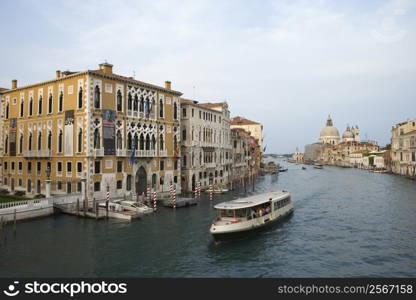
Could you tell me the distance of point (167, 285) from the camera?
15.3 meters

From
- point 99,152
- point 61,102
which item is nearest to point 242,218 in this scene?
point 99,152

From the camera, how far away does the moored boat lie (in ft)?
73.4

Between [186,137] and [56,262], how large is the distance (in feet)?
100

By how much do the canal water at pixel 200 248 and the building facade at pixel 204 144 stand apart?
16156mm

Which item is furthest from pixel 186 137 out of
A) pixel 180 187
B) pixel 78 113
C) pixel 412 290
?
pixel 412 290

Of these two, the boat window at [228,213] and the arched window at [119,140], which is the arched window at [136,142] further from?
the boat window at [228,213]

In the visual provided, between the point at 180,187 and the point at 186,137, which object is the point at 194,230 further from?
the point at 186,137

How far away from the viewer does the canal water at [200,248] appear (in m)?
17.5

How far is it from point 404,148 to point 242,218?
80.8 meters

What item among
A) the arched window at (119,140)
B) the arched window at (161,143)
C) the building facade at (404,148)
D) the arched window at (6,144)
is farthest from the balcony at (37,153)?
the building facade at (404,148)

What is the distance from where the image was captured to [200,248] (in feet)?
70.1

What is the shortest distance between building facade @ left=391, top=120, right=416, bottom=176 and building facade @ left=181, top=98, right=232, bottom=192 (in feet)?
164

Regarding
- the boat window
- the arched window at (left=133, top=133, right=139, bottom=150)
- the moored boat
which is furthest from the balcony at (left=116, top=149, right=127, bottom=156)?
the boat window

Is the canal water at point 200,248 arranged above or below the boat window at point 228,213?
below
